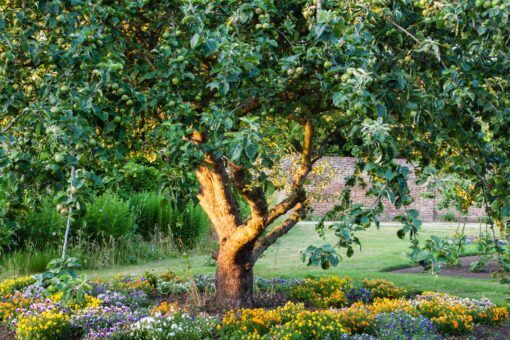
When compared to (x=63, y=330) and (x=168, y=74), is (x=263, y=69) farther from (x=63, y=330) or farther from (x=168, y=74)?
(x=63, y=330)

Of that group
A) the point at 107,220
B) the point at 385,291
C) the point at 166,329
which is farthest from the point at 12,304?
the point at 107,220

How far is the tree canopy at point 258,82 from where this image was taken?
9.77 ft

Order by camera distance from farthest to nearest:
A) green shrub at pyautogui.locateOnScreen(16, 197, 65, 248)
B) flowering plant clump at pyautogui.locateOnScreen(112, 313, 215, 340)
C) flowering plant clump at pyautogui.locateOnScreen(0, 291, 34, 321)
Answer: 1. green shrub at pyautogui.locateOnScreen(16, 197, 65, 248)
2. flowering plant clump at pyautogui.locateOnScreen(0, 291, 34, 321)
3. flowering plant clump at pyautogui.locateOnScreen(112, 313, 215, 340)

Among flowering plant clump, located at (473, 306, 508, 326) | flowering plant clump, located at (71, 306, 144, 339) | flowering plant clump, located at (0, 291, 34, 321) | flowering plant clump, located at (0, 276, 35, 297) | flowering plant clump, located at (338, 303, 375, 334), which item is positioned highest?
flowering plant clump, located at (0, 276, 35, 297)

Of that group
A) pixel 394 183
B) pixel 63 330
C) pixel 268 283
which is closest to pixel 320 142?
pixel 268 283

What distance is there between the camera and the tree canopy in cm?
298

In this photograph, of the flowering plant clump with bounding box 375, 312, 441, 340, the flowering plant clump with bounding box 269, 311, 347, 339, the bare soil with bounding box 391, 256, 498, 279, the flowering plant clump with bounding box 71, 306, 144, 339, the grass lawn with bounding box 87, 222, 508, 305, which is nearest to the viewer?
the flowering plant clump with bounding box 269, 311, 347, 339

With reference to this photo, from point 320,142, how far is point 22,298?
3916 mm

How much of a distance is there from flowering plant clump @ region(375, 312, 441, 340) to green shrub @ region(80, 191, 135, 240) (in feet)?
23.8

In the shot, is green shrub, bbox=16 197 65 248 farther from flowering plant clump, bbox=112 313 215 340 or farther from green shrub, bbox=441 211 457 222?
green shrub, bbox=441 211 457 222

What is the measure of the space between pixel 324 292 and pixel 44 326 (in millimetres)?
3628

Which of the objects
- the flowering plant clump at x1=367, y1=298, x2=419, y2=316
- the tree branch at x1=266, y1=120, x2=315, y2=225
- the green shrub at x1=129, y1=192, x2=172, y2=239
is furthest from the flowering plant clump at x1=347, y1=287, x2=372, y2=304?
the green shrub at x1=129, y1=192, x2=172, y2=239

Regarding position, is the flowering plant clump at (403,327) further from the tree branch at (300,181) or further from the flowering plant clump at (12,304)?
the flowering plant clump at (12,304)

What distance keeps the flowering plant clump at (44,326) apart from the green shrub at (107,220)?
19.8 ft
